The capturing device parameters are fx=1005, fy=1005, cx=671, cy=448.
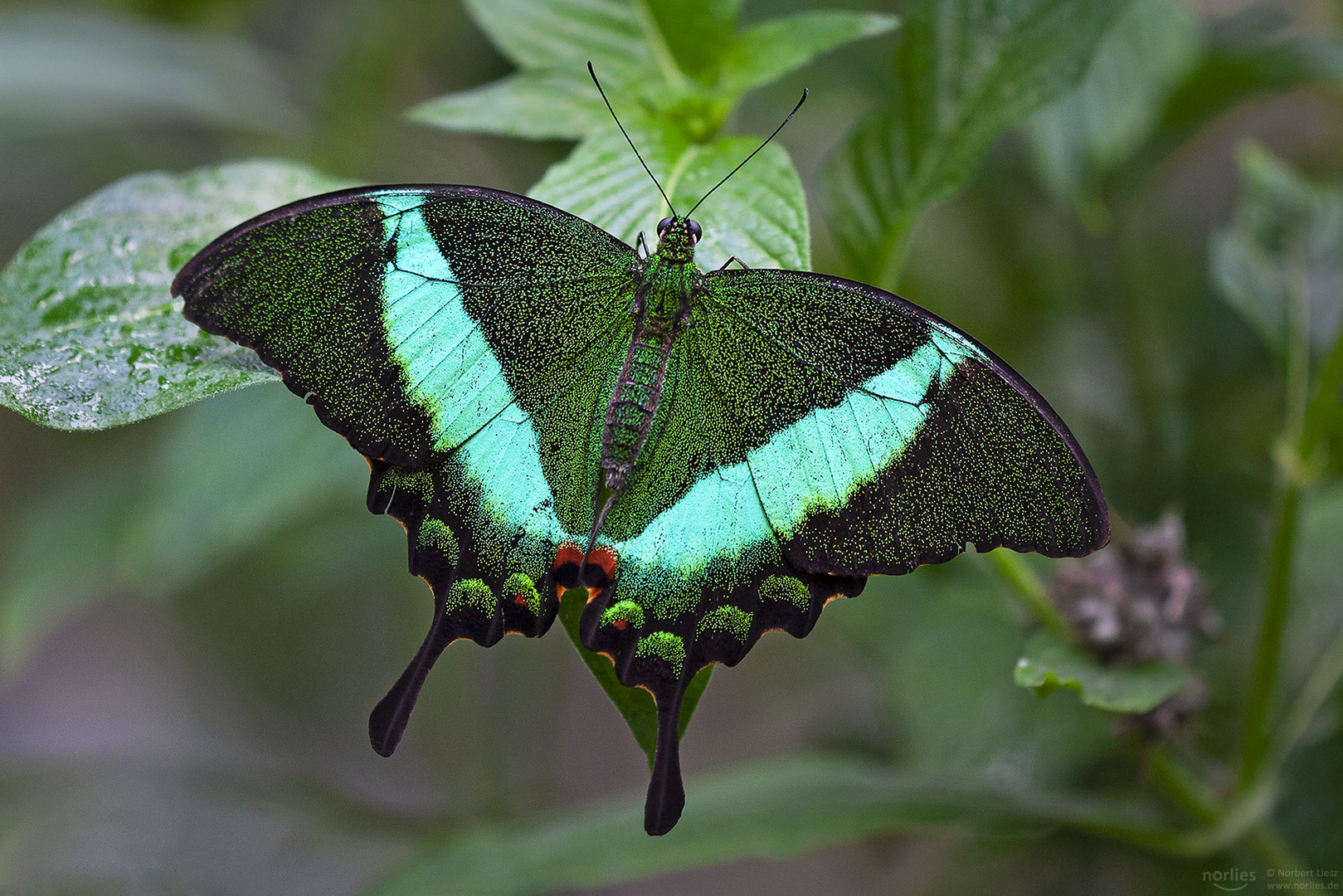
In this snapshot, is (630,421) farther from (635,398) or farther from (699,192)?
(699,192)

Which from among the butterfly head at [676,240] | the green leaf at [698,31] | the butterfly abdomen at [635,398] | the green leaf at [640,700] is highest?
the green leaf at [698,31]

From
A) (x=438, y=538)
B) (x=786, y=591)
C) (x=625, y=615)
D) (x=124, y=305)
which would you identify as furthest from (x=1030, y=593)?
(x=124, y=305)

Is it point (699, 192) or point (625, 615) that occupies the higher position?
point (699, 192)

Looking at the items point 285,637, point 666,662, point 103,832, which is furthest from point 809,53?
point 285,637

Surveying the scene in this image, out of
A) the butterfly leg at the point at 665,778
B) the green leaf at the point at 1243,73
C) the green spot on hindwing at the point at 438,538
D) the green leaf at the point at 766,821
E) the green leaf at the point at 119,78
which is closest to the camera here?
the butterfly leg at the point at 665,778

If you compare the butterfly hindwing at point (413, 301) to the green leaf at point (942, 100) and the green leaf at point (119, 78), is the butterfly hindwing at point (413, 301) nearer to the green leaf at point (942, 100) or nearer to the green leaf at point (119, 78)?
the green leaf at point (942, 100)

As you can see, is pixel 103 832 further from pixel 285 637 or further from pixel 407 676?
pixel 407 676

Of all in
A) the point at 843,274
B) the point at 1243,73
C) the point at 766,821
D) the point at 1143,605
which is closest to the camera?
the point at 1143,605

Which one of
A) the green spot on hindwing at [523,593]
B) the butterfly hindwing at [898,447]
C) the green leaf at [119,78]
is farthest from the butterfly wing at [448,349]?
the green leaf at [119,78]

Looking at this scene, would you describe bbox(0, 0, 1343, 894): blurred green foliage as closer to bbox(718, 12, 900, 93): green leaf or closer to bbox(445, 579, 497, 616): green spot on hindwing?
bbox(718, 12, 900, 93): green leaf
